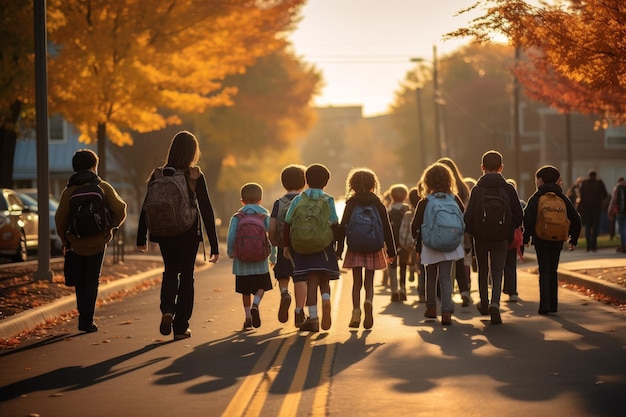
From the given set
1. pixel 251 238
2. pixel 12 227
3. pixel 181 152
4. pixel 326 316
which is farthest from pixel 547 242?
pixel 12 227

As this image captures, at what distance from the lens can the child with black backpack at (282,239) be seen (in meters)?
13.8

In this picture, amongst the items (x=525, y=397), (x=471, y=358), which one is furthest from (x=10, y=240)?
(x=525, y=397)

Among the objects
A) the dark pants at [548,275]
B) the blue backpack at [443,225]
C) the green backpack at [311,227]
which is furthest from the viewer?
the dark pants at [548,275]

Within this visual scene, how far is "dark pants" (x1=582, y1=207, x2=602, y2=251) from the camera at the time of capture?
98.6 feet

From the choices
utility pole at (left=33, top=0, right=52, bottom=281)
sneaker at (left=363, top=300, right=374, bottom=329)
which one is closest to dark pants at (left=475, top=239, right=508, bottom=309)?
sneaker at (left=363, top=300, right=374, bottom=329)

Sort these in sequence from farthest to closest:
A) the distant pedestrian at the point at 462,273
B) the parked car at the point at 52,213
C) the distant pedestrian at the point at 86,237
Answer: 1. the parked car at the point at 52,213
2. the distant pedestrian at the point at 462,273
3. the distant pedestrian at the point at 86,237

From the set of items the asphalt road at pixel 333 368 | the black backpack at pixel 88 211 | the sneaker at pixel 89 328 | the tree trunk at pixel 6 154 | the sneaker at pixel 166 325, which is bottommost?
the asphalt road at pixel 333 368

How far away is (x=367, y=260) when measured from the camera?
45.1ft

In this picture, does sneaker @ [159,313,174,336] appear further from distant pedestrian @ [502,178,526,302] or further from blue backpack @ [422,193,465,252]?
distant pedestrian @ [502,178,526,302]

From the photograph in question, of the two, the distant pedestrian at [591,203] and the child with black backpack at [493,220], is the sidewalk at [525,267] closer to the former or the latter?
the distant pedestrian at [591,203]

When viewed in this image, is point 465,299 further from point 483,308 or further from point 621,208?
point 621,208

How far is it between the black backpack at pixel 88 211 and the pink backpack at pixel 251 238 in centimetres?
148

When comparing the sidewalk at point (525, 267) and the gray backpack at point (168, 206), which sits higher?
the gray backpack at point (168, 206)

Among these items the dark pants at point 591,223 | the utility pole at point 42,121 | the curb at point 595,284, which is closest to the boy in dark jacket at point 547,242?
the curb at point 595,284
